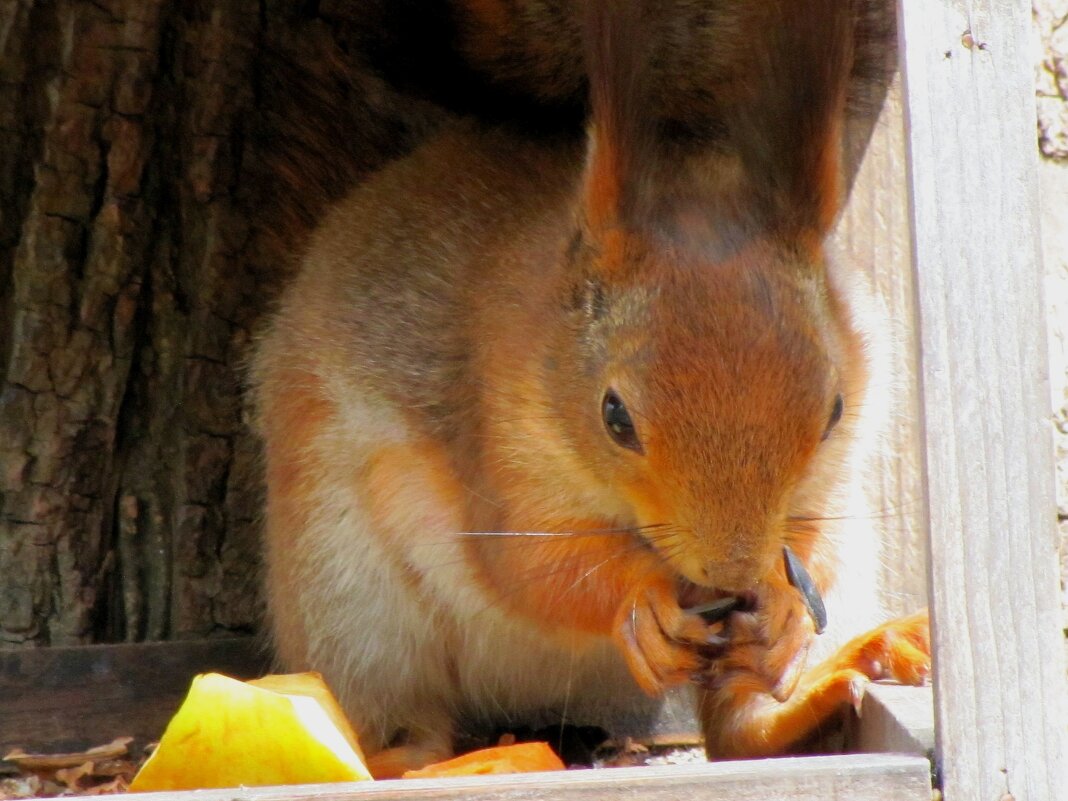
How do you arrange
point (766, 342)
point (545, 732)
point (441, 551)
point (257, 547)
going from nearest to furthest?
point (766, 342), point (441, 551), point (545, 732), point (257, 547)

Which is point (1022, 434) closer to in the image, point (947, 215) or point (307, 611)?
point (947, 215)

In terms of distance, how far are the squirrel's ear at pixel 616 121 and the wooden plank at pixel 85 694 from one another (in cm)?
109

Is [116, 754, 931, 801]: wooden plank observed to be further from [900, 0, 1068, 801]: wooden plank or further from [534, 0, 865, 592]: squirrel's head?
[534, 0, 865, 592]: squirrel's head

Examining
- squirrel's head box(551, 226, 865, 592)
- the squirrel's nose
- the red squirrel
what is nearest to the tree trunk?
the red squirrel

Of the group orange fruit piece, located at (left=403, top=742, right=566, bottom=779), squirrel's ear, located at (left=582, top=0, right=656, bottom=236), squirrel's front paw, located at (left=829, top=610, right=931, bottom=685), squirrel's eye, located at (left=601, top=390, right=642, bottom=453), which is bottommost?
orange fruit piece, located at (left=403, top=742, right=566, bottom=779)

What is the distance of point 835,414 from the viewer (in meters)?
1.96

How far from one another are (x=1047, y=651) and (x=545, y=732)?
1.19 m

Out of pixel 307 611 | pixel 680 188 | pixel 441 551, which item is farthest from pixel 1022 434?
pixel 307 611

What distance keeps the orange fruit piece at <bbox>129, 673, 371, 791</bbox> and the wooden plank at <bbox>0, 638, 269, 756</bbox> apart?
0.87 metres

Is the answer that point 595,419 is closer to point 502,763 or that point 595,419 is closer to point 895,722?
point 502,763

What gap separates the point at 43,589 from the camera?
2.79 meters

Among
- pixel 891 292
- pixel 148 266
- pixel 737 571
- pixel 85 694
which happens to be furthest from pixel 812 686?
pixel 148 266

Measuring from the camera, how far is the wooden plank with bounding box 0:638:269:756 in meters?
2.55

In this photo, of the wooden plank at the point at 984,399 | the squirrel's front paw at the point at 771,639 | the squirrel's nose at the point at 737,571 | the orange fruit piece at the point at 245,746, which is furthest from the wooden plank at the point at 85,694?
the wooden plank at the point at 984,399
